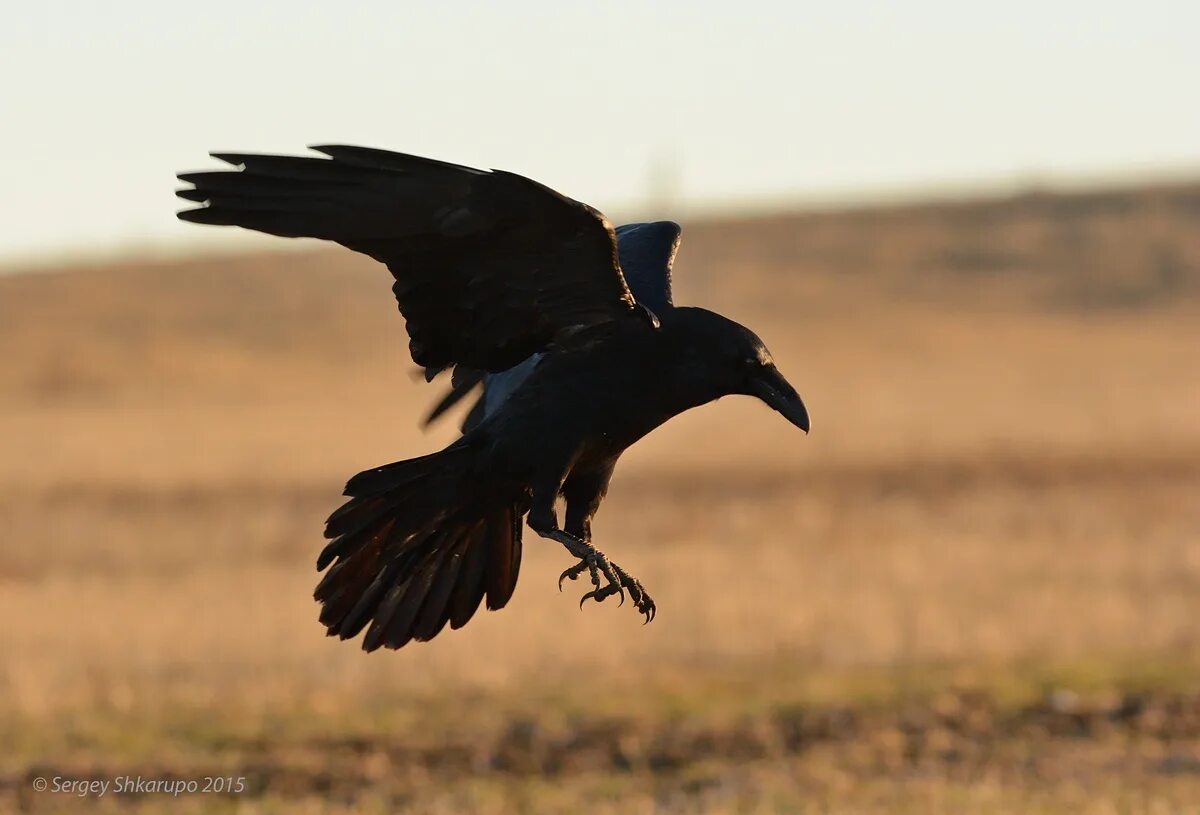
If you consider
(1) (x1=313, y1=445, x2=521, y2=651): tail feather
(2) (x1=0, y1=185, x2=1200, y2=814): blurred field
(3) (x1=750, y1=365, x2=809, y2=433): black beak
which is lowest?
(2) (x1=0, y1=185, x2=1200, y2=814): blurred field

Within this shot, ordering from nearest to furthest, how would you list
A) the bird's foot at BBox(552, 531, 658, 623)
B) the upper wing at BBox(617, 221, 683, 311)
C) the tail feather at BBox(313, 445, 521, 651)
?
the bird's foot at BBox(552, 531, 658, 623) < the tail feather at BBox(313, 445, 521, 651) < the upper wing at BBox(617, 221, 683, 311)

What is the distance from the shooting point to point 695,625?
547 inches

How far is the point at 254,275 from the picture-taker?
211 ft

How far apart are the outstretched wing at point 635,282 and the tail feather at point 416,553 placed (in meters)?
0.33

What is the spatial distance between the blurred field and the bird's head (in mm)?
4919

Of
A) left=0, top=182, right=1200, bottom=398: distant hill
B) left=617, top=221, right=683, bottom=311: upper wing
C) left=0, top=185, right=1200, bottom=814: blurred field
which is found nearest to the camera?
left=617, top=221, right=683, bottom=311: upper wing

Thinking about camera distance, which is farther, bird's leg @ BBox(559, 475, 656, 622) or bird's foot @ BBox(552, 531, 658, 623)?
bird's leg @ BBox(559, 475, 656, 622)

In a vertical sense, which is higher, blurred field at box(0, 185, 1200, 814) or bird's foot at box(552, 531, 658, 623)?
bird's foot at box(552, 531, 658, 623)

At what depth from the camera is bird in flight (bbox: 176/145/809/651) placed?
4.59m

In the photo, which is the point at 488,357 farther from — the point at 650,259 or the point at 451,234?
the point at 650,259

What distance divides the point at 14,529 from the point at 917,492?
10.7 meters

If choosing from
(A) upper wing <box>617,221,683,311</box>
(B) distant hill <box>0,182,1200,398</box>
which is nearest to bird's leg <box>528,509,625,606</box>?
(A) upper wing <box>617,221,683,311</box>

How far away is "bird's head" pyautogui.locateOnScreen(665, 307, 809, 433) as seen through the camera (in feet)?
16.0

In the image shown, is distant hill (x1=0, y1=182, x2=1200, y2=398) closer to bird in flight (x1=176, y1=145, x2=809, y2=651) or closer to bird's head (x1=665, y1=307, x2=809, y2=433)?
bird in flight (x1=176, y1=145, x2=809, y2=651)
